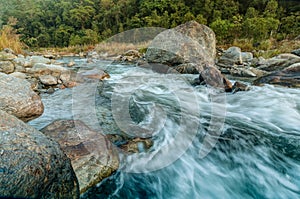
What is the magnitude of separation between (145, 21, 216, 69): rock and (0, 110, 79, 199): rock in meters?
6.86

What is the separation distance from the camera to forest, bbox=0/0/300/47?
15.3 m

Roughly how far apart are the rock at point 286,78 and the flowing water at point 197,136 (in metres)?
0.39

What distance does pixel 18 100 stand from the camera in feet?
10.2

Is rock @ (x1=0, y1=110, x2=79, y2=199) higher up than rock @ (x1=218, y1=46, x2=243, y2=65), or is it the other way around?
rock @ (x1=0, y1=110, x2=79, y2=199)

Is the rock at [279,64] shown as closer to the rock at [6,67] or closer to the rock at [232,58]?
the rock at [232,58]

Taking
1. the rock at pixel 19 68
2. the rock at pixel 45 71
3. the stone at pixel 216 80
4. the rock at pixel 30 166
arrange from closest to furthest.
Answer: the rock at pixel 30 166, the stone at pixel 216 80, the rock at pixel 45 71, the rock at pixel 19 68

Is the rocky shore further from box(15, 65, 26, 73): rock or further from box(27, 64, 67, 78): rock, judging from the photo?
box(15, 65, 26, 73): rock

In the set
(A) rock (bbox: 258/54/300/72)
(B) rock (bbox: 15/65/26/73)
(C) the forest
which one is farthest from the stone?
(C) the forest

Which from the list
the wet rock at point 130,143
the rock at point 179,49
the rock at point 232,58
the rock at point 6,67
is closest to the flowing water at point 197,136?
the wet rock at point 130,143

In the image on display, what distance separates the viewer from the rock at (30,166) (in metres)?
1.34

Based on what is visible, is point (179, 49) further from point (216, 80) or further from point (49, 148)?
point (49, 148)

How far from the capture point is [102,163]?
2.03 metres

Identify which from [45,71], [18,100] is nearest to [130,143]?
[18,100]

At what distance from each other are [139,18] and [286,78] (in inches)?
1170
